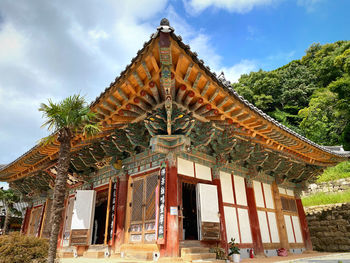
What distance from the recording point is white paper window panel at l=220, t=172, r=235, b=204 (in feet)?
30.6

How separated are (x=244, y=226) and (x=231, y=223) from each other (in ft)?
2.75

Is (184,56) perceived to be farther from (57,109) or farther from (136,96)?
(57,109)

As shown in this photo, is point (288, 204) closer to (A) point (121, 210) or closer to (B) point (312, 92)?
(A) point (121, 210)

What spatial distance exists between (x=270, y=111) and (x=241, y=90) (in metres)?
5.29

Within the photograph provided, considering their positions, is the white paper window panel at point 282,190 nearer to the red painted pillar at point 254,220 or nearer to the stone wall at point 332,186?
the red painted pillar at point 254,220

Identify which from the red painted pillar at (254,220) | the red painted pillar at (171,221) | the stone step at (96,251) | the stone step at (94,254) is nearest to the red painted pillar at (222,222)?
the red painted pillar at (254,220)

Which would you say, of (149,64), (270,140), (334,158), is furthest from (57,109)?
(334,158)

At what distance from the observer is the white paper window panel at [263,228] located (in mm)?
10359

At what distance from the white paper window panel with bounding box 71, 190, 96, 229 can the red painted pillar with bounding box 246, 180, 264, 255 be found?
6.43 metres

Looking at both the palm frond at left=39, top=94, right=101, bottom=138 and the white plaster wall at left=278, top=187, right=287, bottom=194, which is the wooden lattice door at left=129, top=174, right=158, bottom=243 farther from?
the white plaster wall at left=278, top=187, right=287, bottom=194

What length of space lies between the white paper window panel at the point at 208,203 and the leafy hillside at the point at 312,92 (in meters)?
24.1

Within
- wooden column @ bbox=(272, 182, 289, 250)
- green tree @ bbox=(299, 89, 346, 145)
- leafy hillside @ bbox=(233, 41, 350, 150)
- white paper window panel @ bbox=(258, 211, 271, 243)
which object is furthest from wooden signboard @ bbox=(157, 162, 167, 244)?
green tree @ bbox=(299, 89, 346, 145)

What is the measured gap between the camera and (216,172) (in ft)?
30.2

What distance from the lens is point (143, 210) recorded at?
26.9 ft
